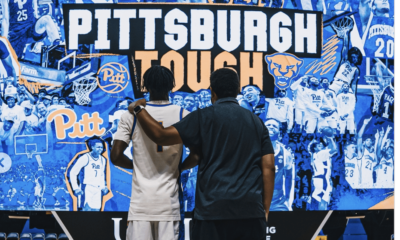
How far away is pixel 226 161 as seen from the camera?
7.68 ft

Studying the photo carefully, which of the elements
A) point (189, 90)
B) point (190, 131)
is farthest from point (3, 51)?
point (190, 131)

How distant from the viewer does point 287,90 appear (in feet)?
15.0

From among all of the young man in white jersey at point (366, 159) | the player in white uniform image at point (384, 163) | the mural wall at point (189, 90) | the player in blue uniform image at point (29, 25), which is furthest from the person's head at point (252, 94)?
the player in blue uniform image at point (29, 25)

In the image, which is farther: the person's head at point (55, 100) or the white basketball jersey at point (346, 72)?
the white basketball jersey at point (346, 72)

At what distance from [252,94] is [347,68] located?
3.99ft

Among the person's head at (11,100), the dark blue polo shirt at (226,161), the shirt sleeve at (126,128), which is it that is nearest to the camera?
the dark blue polo shirt at (226,161)

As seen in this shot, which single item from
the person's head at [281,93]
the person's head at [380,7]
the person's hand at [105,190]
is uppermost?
the person's head at [380,7]

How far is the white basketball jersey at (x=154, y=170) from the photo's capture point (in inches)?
98.2

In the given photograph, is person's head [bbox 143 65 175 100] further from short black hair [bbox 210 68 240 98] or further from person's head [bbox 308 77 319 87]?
person's head [bbox 308 77 319 87]

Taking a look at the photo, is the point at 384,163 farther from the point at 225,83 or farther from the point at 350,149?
the point at 225,83

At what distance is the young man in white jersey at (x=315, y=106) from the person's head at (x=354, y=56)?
1.68 feet

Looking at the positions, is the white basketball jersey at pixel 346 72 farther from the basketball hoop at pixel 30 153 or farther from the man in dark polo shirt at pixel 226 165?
the basketball hoop at pixel 30 153
